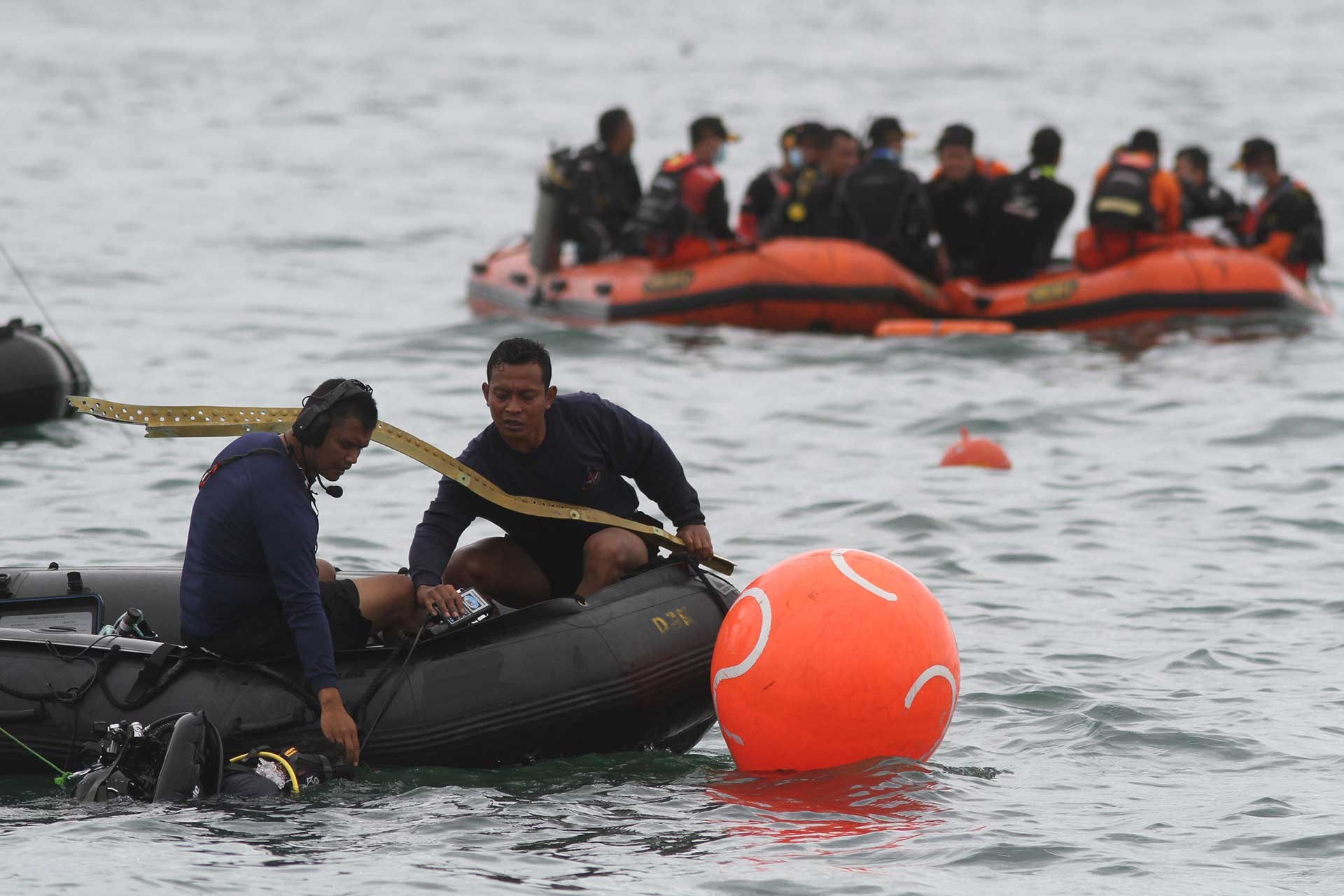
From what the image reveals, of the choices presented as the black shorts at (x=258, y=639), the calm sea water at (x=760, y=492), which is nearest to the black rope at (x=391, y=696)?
the calm sea water at (x=760, y=492)

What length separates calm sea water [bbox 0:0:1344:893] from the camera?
562 cm

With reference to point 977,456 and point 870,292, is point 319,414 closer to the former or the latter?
point 977,456

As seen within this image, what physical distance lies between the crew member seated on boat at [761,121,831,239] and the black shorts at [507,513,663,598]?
891 centimetres

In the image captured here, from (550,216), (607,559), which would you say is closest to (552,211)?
(550,216)

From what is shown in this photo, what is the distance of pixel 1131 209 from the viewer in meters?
14.7

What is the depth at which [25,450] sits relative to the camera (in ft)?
37.2

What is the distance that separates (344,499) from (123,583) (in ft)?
12.6

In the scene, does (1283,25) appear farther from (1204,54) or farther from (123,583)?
(123,583)

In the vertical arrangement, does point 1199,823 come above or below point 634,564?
below

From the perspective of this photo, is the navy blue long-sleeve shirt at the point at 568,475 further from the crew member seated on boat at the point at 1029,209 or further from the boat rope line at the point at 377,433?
the crew member seated on boat at the point at 1029,209

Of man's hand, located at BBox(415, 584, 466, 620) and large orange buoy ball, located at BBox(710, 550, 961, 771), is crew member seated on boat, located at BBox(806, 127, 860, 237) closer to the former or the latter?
large orange buoy ball, located at BBox(710, 550, 961, 771)

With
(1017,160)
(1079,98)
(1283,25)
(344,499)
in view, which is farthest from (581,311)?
(1283,25)

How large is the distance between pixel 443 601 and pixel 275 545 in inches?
25.7

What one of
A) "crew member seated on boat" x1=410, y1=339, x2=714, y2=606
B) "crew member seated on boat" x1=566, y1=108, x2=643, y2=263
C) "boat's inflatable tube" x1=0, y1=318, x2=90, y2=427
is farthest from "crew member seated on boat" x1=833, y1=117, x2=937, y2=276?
"crew member seated on boat" x1=410, y1=339, x2=714, y2=606
